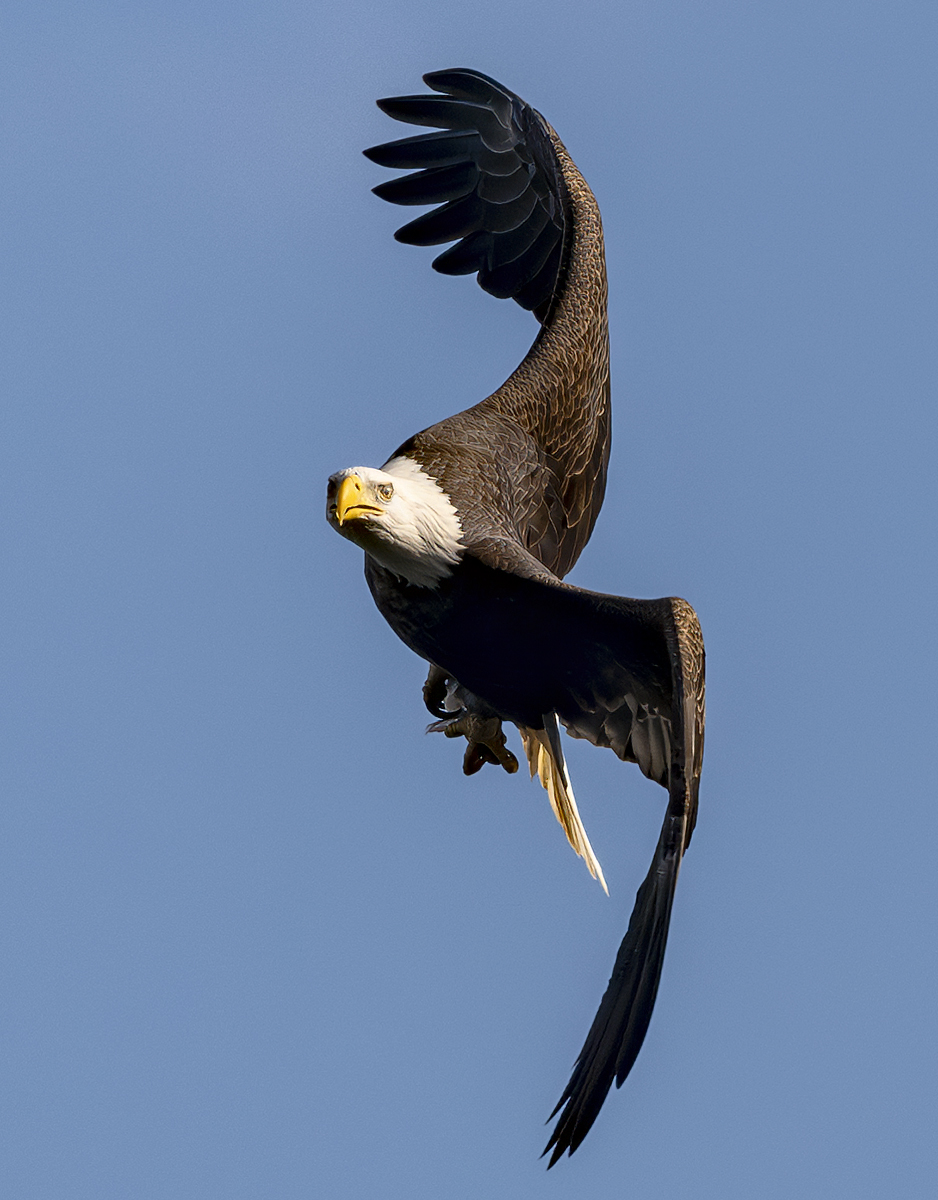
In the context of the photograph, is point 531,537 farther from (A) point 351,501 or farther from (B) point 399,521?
(A) point 351,501

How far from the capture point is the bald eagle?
23.6 feet

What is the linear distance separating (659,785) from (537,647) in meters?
0.71

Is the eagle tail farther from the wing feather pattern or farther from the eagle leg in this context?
the wing feather pattern

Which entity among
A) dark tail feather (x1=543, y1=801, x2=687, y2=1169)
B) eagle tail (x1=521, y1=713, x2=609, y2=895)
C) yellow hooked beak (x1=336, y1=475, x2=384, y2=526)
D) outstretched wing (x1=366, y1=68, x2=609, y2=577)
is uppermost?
outstretched wing (x1=366, y1=68, x2=609, y2=577)

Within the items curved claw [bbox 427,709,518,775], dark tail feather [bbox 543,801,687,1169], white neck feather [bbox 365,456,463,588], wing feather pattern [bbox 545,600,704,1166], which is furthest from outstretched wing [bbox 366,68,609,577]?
dark tail feather [bbox 543,801,687,1169]

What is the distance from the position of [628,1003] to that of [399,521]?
1947mm

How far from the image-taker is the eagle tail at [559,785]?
847cm

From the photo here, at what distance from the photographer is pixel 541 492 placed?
891 centimetres

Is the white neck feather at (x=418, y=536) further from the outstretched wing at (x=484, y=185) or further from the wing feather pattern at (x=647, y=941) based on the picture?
the outstretched wing at (x=484, y=185)

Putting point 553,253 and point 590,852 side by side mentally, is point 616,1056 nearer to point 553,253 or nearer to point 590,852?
point 590,852

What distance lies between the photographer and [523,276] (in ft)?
33.5

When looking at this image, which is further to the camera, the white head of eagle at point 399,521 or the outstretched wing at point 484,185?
the outstretched wing at point 484,185

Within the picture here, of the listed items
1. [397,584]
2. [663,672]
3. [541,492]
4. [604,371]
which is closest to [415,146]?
[604,371]

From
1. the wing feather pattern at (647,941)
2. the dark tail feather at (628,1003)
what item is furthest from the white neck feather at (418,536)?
the dark tail feather at (628,1003)
